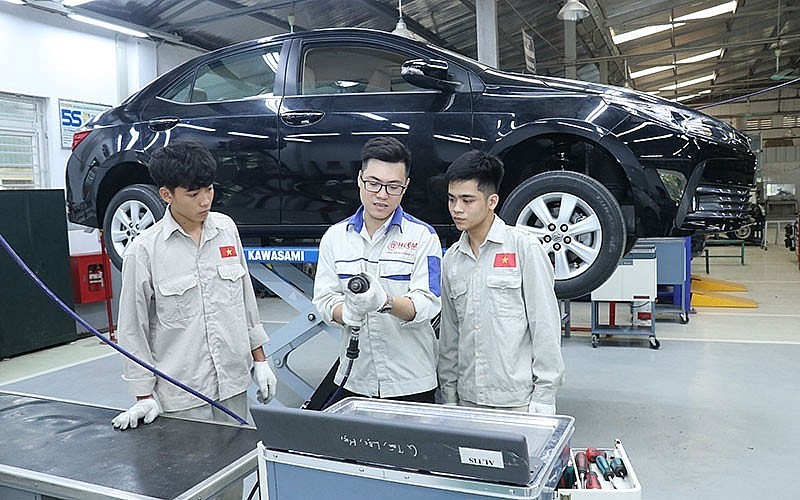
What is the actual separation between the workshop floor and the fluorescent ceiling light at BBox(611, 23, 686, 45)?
6.09m

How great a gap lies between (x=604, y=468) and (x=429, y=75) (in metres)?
1.80

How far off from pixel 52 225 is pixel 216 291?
476 cm

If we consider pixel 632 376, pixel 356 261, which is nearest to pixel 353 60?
pixel 356 261

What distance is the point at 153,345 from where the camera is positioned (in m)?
1.81

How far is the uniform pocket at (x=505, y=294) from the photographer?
1.70 metres

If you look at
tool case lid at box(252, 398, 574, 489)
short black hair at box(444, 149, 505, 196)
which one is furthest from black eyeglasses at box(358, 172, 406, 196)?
tool case lid at box(252, 398, 574, 489)

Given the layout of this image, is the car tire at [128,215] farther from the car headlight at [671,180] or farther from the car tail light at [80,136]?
the car headlight at [671,180]

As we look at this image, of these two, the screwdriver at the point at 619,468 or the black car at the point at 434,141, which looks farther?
the black car at the point at 434,141

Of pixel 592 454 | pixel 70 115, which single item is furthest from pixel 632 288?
pixel 70 115

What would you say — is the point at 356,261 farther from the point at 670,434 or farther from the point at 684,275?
the point at 684,275

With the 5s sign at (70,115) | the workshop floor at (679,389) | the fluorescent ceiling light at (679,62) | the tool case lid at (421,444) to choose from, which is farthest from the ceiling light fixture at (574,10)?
the fluorescent ceiling light at (679,62)

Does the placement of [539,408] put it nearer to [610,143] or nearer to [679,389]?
[610,143]

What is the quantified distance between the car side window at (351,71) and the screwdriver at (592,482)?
203cm

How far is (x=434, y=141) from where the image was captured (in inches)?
111
